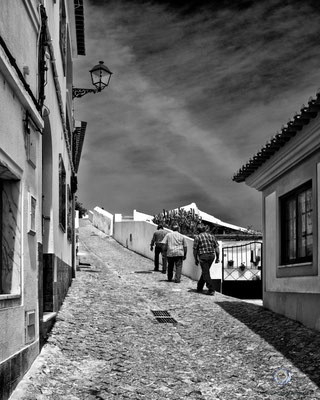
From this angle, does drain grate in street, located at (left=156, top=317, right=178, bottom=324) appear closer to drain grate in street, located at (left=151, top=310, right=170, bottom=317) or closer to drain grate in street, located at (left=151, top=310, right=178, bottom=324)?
drain grate in street, located at (left=151, top=310, right=178, bottom=324)

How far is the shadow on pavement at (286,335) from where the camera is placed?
7988 mm

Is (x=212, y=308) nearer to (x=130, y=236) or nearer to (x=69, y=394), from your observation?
(x=69, y=394)

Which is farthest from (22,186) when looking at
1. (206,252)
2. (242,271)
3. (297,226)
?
(242,271)

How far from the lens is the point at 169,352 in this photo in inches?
356

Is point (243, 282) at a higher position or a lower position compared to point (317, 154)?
lower

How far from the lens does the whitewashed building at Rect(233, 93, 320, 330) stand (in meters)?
9.50

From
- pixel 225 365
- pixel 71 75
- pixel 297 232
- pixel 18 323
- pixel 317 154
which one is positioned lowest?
pixel 225 365

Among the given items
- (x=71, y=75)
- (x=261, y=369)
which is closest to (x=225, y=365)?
(x=261, y=369)

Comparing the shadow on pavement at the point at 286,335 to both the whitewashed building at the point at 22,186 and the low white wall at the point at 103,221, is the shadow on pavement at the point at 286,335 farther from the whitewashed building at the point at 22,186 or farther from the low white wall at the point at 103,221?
the low white wall at the point at 103,221

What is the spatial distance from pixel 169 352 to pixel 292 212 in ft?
11.8

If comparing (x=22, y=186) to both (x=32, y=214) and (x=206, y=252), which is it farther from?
(x=206, y=252)

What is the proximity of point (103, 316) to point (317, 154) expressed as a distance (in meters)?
4.40

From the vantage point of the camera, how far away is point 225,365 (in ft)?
27.8

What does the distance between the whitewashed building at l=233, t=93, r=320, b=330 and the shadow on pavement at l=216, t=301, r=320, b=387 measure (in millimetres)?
210
